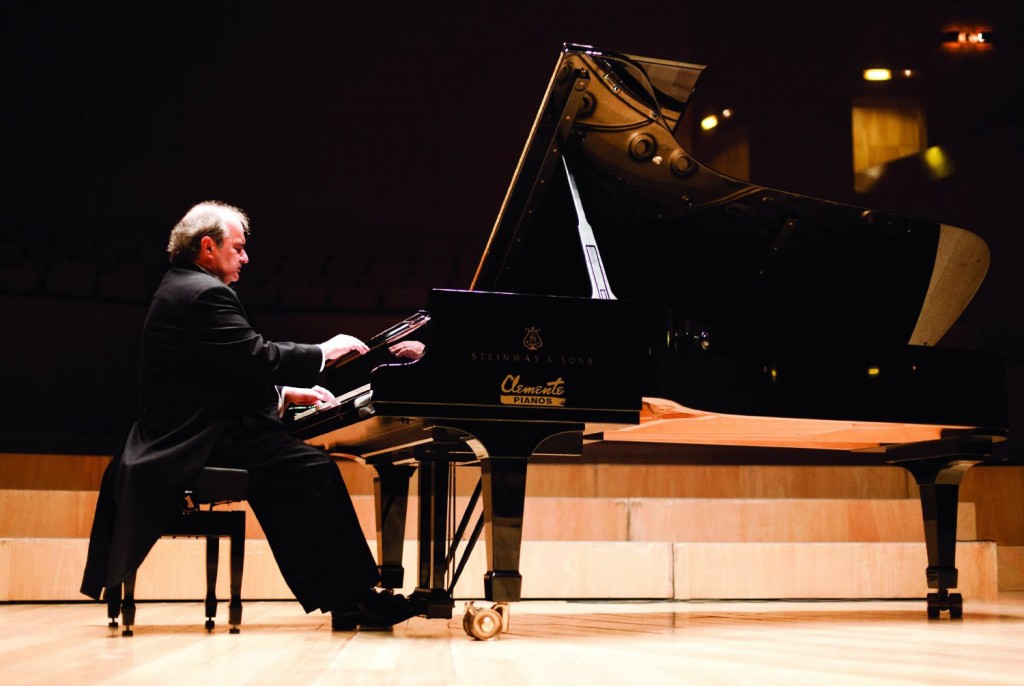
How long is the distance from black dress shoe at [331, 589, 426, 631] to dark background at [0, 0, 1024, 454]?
3.59 m

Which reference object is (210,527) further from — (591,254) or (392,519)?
(591,254)

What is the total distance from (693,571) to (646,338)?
70.6 inches

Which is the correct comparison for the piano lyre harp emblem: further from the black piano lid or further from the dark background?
the dark background

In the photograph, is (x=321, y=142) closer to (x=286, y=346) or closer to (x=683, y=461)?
(x=683, y=461)

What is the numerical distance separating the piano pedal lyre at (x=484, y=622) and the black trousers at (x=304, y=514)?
348mm

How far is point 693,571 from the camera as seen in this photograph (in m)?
3.82

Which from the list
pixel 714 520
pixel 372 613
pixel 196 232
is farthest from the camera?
pixel 714 520

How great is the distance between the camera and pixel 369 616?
251 centimetres

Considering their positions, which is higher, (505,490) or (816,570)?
(505,490)

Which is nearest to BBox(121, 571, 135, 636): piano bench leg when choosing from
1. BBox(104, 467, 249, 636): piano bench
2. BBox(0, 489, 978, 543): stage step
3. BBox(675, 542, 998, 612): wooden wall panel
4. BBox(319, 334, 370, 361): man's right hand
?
BBox(104, 467, 249, 636): piano bench

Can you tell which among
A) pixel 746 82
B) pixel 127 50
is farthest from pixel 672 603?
pixel 127 50

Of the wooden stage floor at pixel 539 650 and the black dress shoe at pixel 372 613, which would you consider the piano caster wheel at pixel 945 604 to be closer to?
the wooden stage floor at pixel 539 650

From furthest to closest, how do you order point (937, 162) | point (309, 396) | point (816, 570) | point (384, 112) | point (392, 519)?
point (384, 112) < point (937, 162) < point (816, 570) < point (392, 519) < point (309, 396)

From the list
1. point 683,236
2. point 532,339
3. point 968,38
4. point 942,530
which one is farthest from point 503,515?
point 968,38
